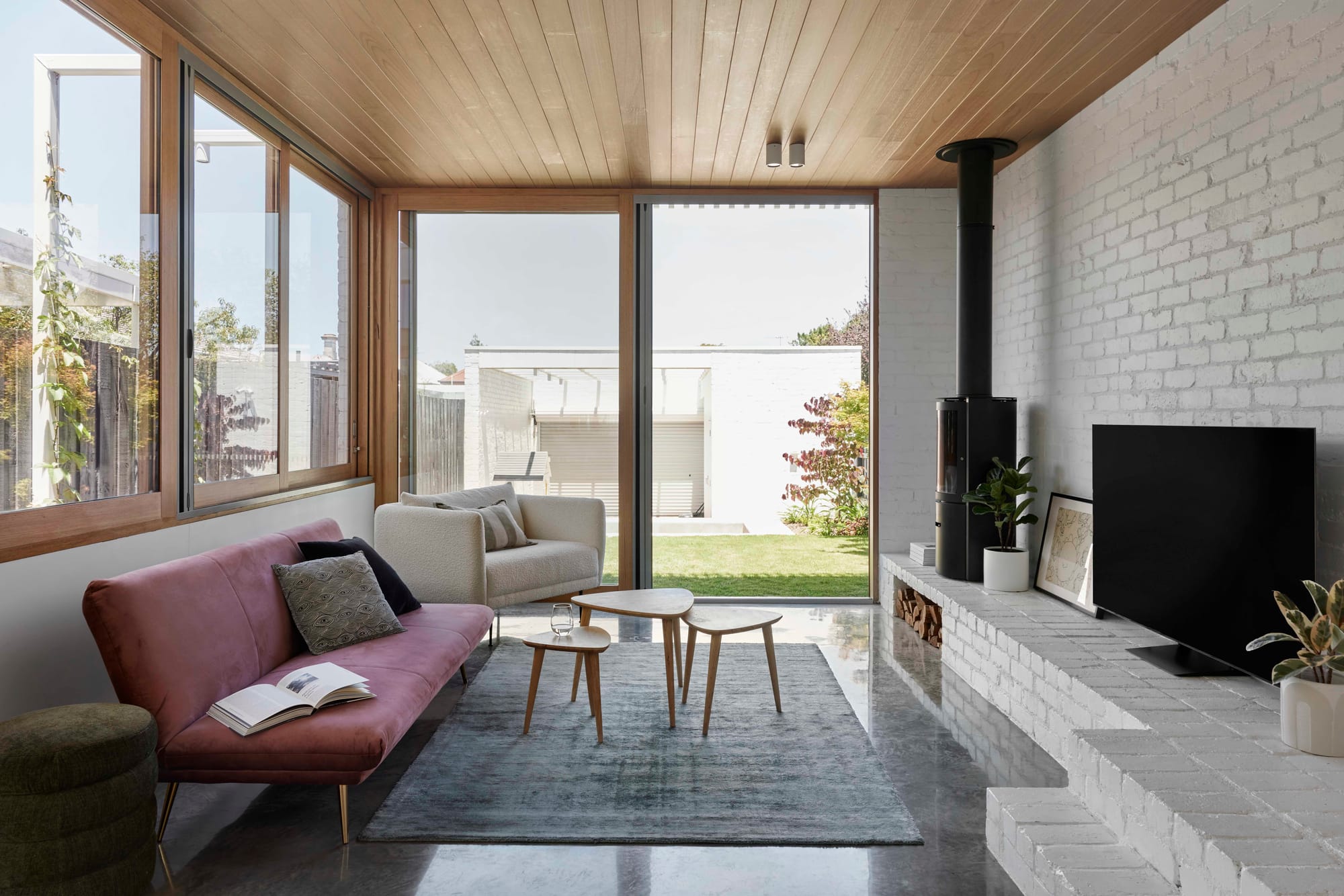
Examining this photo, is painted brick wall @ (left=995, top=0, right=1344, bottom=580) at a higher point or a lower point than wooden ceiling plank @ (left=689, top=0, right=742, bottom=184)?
lower

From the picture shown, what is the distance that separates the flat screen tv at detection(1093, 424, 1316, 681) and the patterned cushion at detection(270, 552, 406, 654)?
2761mm

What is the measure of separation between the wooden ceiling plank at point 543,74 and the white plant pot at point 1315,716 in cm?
314

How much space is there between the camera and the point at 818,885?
2.15 meters

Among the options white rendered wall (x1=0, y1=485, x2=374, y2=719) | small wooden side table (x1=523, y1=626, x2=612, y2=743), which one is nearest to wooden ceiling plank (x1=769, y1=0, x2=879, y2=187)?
small wooden side table (x1=523, y1=626, x2=612, y2=743)

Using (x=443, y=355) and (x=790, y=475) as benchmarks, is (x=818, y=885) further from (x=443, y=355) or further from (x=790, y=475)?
(x=790, y=475)

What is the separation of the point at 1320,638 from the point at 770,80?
2877 millimetres

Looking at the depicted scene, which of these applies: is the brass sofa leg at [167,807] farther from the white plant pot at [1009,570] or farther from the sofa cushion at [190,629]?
the white plant pot at [1009,570]

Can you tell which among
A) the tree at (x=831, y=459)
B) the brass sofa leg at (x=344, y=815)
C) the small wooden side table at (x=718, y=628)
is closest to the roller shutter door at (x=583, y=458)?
the small wooden side table at (x=718, y=628)

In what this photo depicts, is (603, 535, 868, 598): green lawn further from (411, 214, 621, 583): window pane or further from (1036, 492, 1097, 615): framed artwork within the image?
(1036, 492, 1097, 615): framed artwork

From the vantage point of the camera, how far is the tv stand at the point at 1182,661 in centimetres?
276

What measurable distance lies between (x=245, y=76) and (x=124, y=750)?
2.99m

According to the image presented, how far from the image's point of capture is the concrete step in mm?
1839

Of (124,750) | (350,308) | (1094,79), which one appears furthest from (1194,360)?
(350,308)

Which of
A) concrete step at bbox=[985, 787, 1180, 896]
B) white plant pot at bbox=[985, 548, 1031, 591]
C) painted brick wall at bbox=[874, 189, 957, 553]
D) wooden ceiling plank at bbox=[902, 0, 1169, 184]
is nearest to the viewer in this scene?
concrete step at bbox=[985, 787, 1180, 896]
